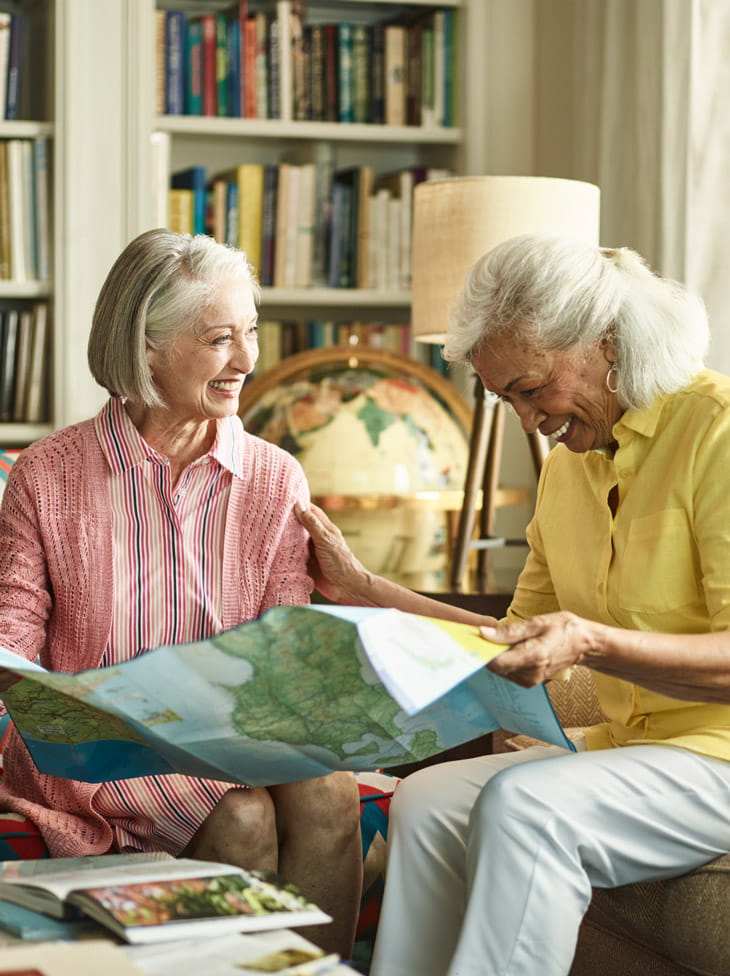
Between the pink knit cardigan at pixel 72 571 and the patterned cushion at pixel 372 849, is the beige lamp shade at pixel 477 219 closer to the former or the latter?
the pink knit cardigan at pixel 72 571

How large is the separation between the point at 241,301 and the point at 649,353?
56 cm

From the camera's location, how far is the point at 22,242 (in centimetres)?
315

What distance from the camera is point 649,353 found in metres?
1.57

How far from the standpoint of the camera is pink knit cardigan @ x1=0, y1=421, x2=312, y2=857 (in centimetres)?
169

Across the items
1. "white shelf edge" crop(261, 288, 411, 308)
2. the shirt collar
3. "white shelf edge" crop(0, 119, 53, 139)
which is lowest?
the shirt collar

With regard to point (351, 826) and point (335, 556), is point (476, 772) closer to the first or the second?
point (351, 826)

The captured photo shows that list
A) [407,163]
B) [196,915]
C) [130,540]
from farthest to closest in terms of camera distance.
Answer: [407,163], [130,540], [196,915]

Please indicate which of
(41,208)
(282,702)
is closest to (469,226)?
(41,208)

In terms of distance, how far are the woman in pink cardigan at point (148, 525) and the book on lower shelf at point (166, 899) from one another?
408 millimetres

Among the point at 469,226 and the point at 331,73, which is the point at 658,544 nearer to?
the point at 469,226

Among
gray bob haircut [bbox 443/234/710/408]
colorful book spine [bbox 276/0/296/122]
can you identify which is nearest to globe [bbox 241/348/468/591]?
colorful book spine [bbox 276/0/296/122]

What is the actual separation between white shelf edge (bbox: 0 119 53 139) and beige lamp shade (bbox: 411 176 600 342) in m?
1.04

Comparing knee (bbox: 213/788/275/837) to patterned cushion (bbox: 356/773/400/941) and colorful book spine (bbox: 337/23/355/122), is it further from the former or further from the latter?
colorful book spine (bbox: 337/23/355/122)

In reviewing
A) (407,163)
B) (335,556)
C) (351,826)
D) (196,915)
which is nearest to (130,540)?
(335,556)
